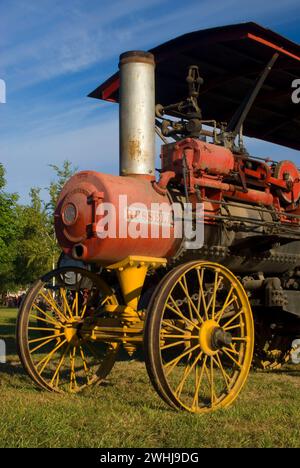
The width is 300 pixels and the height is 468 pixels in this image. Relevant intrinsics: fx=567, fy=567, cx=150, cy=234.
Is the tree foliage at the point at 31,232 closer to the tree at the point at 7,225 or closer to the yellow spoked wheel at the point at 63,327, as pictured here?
the tree at the point at 7,225

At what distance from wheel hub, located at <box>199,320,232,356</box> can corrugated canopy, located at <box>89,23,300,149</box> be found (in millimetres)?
3319

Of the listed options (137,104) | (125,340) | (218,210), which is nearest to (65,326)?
(125,340)

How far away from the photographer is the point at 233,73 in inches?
294

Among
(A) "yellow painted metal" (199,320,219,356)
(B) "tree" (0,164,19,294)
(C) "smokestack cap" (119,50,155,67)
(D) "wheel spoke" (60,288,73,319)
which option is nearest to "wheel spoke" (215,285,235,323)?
(A) "yellow painted metal" (199,320,219,356)

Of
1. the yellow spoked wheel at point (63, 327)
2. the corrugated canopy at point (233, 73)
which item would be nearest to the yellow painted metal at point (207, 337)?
the yellow spoked wheel at point (63, 327)

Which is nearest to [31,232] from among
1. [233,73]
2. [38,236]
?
[38,236]

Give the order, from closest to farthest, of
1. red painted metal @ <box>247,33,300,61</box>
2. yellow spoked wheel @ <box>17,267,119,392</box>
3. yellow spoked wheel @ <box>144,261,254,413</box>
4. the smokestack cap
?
yellow spoked wheel @ <box>144,261,254,413</box>
yellow spoked wheel @ <box>17,267,119,392</box>
the smokestack cap
red painted metal @ <box>247,33,300,61</box>

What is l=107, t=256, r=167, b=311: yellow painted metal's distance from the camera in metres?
5.27

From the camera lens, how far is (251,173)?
6.32m

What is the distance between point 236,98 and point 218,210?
311 cm

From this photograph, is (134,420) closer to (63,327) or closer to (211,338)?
(211,338)

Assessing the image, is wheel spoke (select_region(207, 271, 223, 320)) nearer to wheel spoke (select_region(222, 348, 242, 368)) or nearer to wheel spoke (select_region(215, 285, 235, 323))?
wheel spoke (select_region(215, 285, 235, 323))

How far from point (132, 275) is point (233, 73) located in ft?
11.6
